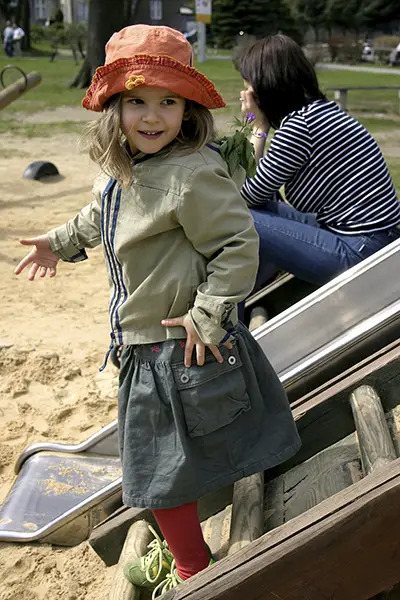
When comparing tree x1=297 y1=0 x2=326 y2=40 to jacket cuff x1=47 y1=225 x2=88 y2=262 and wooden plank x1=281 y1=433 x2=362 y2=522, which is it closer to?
wooden plank x1=281 y1=433 x2=362 y2=522

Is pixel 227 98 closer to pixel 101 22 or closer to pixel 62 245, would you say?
pixel 101 22

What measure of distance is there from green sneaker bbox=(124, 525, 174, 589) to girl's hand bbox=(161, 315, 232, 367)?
65 centimetres

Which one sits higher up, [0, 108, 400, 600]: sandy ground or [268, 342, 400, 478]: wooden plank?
[268, 342, 400, 478]: wooden plank

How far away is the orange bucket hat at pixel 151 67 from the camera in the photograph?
1698 mm

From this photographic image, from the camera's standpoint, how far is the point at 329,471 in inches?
96.3

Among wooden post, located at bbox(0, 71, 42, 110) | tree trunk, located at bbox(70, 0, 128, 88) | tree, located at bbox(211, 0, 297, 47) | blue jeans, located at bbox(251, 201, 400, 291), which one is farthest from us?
tree, located at bbox(211, 0, 297, 47)

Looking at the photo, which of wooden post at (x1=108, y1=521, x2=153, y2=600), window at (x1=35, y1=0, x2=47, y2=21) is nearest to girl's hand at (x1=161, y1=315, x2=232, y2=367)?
wooden post at (x1=108, y1=521, x2=153, y2=600)

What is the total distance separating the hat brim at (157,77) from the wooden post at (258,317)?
1.82m

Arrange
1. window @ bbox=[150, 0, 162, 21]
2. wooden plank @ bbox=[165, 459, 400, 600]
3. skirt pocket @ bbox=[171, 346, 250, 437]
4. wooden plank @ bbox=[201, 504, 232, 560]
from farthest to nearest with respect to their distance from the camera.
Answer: window @ bbox=[150, 0, 162, 21] < wooden plank @ bbox=[201, 504, 232, 560] < skirt pocket @ bbox=[171, 346, 250, 437] < wooden plank @ bbox=[165, 459, 400, 600]

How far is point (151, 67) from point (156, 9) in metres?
57.5

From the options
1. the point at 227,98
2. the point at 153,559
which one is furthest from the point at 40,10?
the point at 153,559

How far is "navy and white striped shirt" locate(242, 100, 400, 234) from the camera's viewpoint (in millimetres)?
3113

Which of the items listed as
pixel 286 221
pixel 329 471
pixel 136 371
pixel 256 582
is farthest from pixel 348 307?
pixel 256 582

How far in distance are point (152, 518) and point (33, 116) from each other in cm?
1259
